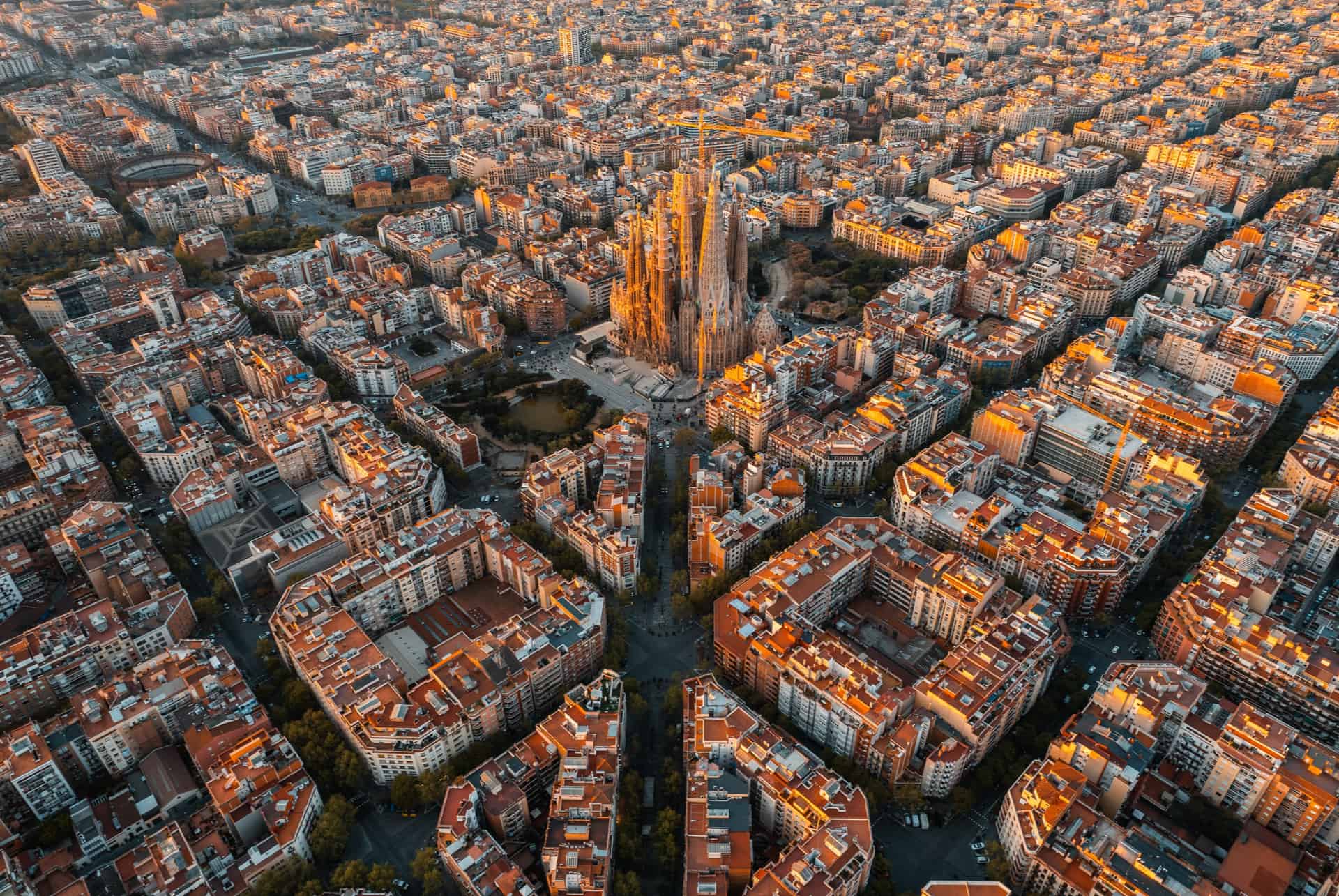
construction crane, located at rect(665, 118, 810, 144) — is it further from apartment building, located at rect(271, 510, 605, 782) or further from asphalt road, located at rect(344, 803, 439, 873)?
asphalt road, located at rect(344, 803, 439, 873)

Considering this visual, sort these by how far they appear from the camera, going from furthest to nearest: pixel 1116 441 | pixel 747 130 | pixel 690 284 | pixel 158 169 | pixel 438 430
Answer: pixel 747 130, pixel 158 169, pixel 690 284, pixel 438 430, pixel 1116 441

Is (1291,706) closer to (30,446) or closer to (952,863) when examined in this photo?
(952,863)

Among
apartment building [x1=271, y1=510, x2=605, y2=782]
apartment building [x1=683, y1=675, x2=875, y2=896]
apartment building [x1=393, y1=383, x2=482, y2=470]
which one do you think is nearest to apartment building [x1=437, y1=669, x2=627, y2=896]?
apartment building [x1=271, y1=510, x2=605, y2=782]

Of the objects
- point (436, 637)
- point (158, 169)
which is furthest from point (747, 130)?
point (436, 637)

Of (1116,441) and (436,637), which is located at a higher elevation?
(1116,441)

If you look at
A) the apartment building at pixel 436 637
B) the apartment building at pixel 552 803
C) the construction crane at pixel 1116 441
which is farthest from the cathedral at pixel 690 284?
the apartment building at pixel 552 803

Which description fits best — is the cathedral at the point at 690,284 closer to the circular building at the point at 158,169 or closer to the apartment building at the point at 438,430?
the apartment building at the point at 438,430

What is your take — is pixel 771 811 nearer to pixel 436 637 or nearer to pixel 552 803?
pixel 552 803

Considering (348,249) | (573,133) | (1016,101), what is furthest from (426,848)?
(1016,101)
